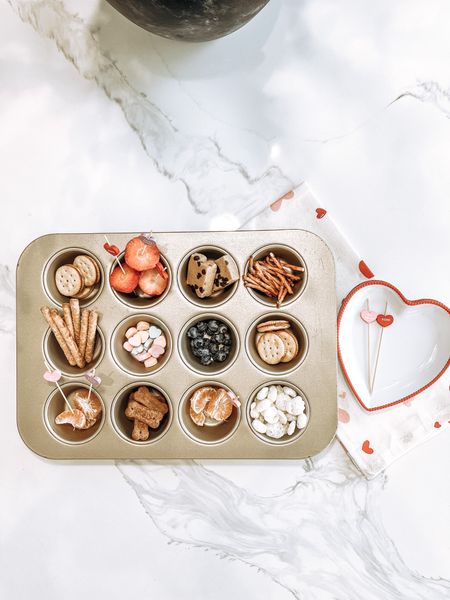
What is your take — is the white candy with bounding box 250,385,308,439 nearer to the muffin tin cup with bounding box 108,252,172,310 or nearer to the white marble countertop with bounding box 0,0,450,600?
the white marble countertop with bounding box 0,0,450,600

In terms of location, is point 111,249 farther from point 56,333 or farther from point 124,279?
point 56,333

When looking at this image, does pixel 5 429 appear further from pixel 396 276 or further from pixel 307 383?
pixel 396 276

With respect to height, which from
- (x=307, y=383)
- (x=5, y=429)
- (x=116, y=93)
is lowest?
(x=307, y=383)

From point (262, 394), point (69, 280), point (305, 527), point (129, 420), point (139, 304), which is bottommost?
point (305, 527)

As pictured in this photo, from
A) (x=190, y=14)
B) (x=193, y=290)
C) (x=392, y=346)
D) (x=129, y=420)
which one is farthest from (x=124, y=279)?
(x=392, y=346)

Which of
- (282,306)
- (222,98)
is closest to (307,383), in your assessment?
(282,306)

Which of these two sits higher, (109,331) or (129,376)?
(109,331)

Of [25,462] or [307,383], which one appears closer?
[307,383]

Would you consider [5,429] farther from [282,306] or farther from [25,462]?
[282,306]
